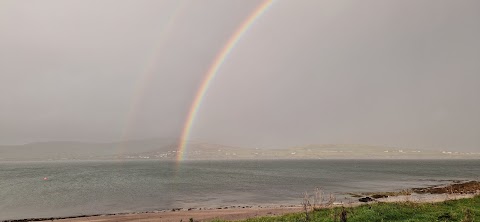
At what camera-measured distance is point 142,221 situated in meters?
39.8

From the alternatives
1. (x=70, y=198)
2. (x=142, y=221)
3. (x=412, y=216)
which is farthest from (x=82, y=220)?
(x=412, y=216)

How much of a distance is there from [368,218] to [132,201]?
49211 mm

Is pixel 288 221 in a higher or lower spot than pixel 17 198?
higher

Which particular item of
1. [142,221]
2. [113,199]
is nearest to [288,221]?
[142,221]

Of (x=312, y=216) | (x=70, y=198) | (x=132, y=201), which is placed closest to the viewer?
(x=312, y=216)

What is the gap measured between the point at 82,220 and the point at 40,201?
30.7 meters

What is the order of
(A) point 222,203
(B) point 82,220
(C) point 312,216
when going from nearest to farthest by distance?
1. (C) point 312,216
2. (B) point 82,220
3. (A) point 222,203

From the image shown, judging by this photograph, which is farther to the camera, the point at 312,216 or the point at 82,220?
the point at 82,220

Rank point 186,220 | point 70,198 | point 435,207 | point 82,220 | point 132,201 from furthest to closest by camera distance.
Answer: point 70,198
point 132,201
point 82,220
point 186,220
point 435,207

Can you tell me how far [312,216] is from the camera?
2864cm

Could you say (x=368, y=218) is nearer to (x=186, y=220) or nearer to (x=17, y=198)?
(x=186, y=220)

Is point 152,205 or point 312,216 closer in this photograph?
point 312,216

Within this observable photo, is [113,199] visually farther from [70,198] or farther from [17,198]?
[17,198]

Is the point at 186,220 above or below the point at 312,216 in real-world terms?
below
